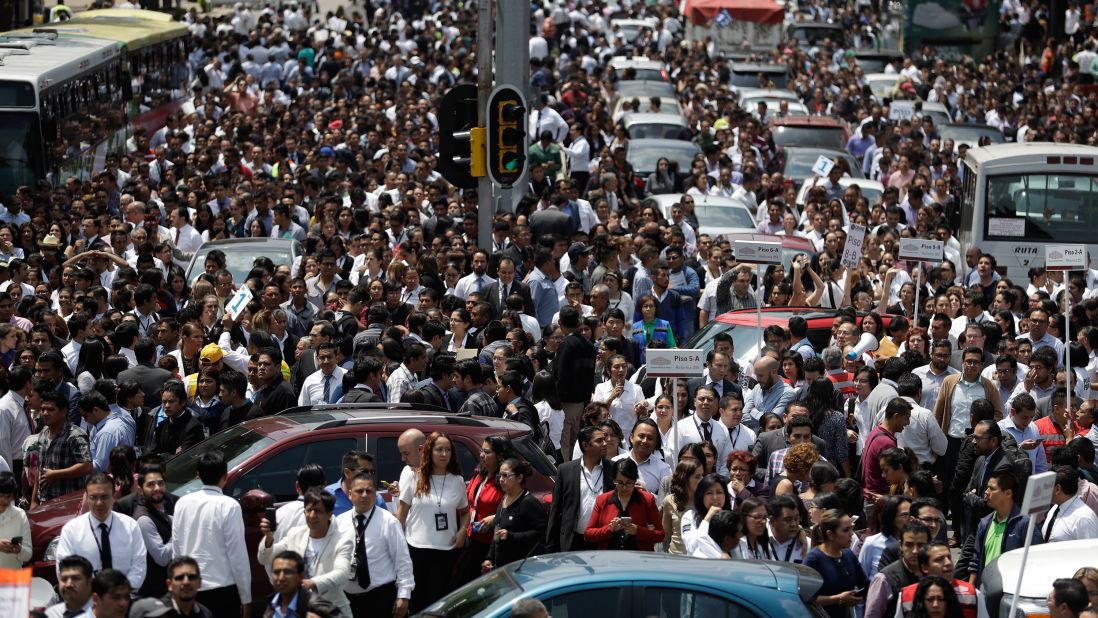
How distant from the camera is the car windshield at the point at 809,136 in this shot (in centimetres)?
2872

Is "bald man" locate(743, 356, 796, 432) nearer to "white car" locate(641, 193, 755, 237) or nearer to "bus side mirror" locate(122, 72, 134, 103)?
"white car" locate(641, 193, 755, 237)

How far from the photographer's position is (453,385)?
12.0 metres

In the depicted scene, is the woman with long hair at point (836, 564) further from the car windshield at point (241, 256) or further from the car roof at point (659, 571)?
the car windshield at point (241, 256)

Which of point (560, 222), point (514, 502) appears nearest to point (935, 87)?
point (560, 222)

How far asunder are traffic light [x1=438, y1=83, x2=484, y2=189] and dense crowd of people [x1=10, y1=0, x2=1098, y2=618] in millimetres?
781

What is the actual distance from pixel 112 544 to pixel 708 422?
434 cm

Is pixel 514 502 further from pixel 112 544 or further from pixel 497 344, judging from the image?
pixel 497 344

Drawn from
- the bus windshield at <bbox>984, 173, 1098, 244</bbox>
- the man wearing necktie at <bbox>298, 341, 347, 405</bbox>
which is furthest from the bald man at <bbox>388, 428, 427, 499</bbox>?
the bus windshield at <bbox>984, 173, 1098, 244</bbox>

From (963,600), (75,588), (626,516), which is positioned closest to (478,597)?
(75,588)

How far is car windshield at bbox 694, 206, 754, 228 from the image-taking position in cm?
2144

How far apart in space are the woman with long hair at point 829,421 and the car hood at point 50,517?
4912 millimetres

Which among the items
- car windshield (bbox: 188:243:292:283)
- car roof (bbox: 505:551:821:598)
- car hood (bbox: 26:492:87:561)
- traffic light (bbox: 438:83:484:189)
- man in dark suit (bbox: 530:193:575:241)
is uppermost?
traffic light (bbox: 438:83:484:189)

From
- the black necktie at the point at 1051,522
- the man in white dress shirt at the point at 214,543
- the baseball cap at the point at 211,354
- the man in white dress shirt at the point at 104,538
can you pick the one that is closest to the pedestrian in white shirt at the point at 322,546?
the man in white dress shirt at the point at 214,543

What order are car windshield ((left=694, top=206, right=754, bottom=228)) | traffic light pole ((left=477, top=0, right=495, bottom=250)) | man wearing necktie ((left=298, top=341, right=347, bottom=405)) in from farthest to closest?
car windshield ((left=694, top=206, right=754, bottom=228))
traffic light pole ((left=477, top=0, right=495, bottom=250))
man wearing necktie ((left=298, top=341, right=347, bottom=405))
